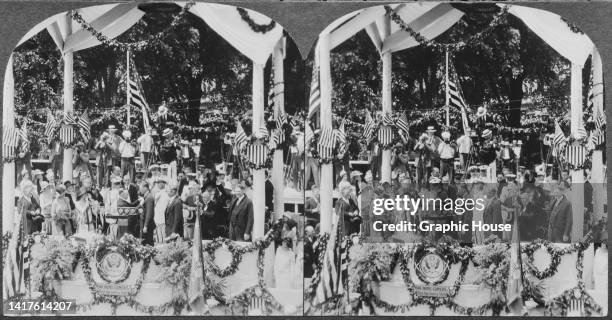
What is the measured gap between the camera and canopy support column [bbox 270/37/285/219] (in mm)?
5293

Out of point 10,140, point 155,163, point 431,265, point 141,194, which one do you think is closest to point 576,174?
point 431,265

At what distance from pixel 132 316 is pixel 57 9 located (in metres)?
2.26

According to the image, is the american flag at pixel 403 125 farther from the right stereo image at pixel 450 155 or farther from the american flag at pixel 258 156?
the american flag at pixel 258 156

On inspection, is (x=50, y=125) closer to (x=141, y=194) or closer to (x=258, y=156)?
(x=141, y=194)

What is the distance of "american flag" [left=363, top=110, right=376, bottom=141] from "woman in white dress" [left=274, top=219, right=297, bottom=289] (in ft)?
2.51

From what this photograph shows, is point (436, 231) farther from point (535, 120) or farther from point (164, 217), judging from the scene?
point (164, 217)

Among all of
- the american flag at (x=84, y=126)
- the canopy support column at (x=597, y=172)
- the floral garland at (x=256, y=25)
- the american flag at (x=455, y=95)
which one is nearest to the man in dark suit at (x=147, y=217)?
the american flag at (x=84, y=126)

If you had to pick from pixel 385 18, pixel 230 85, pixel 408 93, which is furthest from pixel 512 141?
pixel 230 85

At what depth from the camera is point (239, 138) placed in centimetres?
533

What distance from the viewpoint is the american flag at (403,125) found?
529cm

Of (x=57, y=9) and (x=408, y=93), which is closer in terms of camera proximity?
(x=408, y=93)

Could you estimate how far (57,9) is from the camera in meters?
5.67

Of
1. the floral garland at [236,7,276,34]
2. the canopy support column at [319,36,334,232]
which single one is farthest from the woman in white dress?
the floral garland at [236,7,276,34]

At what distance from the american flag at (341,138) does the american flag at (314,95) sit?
20cm
